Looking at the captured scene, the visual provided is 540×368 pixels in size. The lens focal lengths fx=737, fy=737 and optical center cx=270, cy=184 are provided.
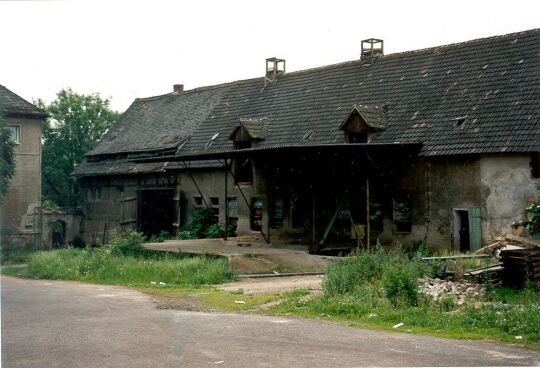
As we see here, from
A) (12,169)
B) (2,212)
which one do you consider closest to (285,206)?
(12,169)

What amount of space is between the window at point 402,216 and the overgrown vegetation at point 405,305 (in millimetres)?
8900

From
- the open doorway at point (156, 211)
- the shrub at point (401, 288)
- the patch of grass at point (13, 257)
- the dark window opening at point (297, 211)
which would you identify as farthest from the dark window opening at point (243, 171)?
the shrub at point (401, 288)

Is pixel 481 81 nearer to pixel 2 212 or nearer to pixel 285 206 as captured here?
pixel 285 206

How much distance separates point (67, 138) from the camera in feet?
185

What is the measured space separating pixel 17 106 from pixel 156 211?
1042cm

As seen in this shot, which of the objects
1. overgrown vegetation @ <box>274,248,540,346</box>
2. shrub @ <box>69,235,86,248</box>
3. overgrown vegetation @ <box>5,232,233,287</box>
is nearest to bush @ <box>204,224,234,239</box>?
overgrown vegetation @ <box>5,232,233,287</box>

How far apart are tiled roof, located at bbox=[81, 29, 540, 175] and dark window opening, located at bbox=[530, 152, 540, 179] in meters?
0.97

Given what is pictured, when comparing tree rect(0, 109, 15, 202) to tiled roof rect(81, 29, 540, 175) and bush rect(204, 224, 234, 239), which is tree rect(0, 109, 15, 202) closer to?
tiled roof rect(81, 29, 540, 175)

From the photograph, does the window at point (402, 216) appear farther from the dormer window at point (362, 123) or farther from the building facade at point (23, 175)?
the building facade at point (23, 175)

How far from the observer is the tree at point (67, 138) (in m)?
55.6

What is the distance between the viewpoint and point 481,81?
26.9m

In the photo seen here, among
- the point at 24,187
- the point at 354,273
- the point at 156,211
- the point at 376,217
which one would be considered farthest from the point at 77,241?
the point at 354,273

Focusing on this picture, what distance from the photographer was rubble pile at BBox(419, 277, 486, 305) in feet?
49.5

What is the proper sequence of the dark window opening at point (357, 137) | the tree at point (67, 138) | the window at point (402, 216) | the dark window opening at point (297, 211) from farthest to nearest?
1. the tree at point (67, 138)
2. the dark window opening at point (297, 211)
3. the dark window opening at point (357, 137)
4. the window at point (402, 216)
